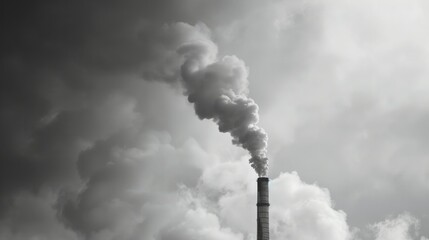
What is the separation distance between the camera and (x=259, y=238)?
1847 inches

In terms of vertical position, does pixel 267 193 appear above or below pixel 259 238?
above

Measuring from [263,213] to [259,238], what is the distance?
2.31 metres

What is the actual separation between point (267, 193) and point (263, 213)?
6.35 feet

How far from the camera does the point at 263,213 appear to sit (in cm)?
4691

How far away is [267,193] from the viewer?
47.7 m

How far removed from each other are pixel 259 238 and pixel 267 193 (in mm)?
4153
